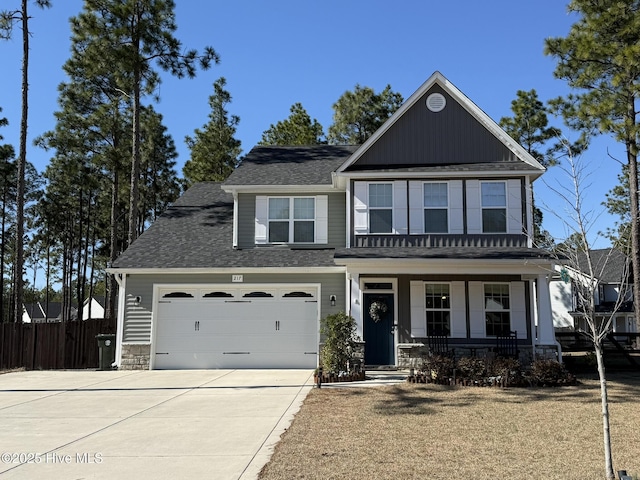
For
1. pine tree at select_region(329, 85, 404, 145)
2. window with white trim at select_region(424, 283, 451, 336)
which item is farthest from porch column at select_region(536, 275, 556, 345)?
pine tree at select_region(329, 85, 404, 145)

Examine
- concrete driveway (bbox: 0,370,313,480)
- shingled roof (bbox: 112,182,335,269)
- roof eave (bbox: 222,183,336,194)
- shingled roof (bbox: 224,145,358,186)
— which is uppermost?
shingled roof (bbox: 224,145,358,186)

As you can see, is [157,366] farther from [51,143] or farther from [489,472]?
[51,143]

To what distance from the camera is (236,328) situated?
15.9 m

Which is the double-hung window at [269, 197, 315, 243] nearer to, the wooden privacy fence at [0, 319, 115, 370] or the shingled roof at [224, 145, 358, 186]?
the shingled roof at [224, 145, 358, 186]

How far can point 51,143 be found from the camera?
86.4 ft

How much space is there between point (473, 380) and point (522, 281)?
4.20 metres

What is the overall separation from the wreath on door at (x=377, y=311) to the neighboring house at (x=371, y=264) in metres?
0.03

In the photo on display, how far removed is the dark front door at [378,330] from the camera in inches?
587

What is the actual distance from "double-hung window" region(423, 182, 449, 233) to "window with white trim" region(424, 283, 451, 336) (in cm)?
163

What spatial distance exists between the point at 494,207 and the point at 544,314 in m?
3.23

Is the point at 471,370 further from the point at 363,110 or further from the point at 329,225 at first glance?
the point at 363,110

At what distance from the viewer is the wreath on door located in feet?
48.6

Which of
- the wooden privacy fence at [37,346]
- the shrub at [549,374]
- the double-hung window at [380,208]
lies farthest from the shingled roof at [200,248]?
the shrub at [549,374]

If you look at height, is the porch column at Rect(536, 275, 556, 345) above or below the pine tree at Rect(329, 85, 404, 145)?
below
